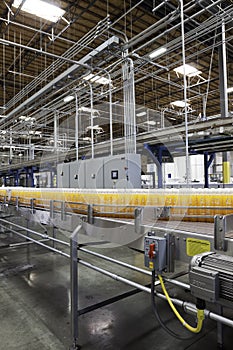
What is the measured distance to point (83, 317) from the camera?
2018 mm

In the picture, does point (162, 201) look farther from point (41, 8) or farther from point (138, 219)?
point (41, 8)

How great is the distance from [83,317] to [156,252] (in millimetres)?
1318

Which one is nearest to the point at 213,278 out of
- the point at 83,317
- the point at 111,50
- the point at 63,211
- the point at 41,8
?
the point at 63,211

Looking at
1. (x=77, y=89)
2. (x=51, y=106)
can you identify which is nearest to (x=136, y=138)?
(x=77, y=89)

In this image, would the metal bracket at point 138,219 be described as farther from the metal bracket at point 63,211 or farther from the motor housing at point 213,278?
the metal bracket at point 63,211

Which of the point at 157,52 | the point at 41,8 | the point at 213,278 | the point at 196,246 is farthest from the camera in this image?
the point at 157,52

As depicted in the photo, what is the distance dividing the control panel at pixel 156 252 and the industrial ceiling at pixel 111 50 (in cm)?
133

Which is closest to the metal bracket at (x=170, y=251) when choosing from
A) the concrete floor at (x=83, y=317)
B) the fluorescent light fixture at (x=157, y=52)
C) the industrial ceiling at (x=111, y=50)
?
the concrete floor at (x=83, y=317)

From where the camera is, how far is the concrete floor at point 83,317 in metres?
1.67

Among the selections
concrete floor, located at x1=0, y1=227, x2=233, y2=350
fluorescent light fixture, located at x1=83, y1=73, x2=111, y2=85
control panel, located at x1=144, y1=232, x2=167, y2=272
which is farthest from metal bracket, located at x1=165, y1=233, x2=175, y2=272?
fluorescent light fixture, located at x1=83, y1=73, x2=111, y2=85

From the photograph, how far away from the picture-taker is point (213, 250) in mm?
974

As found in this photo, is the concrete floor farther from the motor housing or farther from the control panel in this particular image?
the motor housing

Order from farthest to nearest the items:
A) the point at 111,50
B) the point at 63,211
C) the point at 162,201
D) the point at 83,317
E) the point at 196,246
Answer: the point at 111,50
the point at 83,317
the point at 63,211
the point at 162,201
the point at 196,246

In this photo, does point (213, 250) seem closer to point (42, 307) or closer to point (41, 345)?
point (41, 345)
